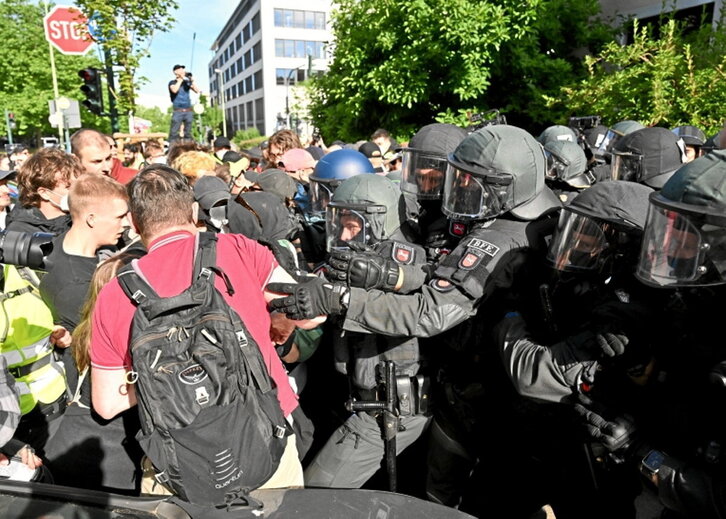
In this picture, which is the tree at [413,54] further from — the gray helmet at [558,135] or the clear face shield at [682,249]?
the clear face shield at [682,249]

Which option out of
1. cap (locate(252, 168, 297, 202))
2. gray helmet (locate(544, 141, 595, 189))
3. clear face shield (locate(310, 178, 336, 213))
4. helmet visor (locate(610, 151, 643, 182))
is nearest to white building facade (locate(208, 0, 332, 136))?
gray helmet (locate(544, 141, 595, 189))

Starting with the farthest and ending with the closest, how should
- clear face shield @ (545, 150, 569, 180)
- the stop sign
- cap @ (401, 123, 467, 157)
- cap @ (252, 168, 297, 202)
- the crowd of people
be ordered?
Answer: the stop sign → clear face shield @ (545, 150, 569, 180) → cap @ (252, 168, 297, 202) → cap @ (401, 123, 467, 157) → the crowd of people

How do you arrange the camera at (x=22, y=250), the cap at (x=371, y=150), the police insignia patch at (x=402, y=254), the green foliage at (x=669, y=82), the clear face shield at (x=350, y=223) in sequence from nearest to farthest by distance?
1. the camera at (x=22, y=250)
2. the police insignia patch at (x=402, y=254)
3. the clear face shield at (x=350, y=223)
4. the green foliage at (x=669, y=82)
5. the cap at (x=371, y=150)

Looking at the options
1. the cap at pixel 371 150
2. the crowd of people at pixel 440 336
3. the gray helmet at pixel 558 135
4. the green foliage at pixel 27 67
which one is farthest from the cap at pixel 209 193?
the green foliage at pixel 27 67

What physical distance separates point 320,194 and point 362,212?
1.19 metres

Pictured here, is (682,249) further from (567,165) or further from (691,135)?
(691,135)

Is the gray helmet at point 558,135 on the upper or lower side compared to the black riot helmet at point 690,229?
upper

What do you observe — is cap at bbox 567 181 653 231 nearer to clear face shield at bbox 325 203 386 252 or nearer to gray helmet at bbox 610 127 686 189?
clear face shield at bbox 325 203 386 252

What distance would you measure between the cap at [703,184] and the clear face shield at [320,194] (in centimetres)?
250

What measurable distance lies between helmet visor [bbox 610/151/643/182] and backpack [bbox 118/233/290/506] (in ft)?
13.7

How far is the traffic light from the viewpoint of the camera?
8.93m

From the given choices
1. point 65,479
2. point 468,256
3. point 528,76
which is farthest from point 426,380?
point 528,76

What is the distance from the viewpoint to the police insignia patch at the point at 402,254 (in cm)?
270

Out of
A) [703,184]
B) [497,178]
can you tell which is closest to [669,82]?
[497,178]
